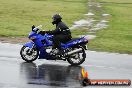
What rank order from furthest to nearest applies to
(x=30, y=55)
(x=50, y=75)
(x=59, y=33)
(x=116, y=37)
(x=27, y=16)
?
(x=27, y=16), (x=116, y=37), (x=30, y=55), (x=59, y=33), (x=50, y=75)

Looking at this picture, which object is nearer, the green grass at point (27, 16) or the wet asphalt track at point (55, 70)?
the wet asphalt track at point (55, 70)

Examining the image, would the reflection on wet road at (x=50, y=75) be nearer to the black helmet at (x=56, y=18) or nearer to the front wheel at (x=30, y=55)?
the front wheel at (x=30, y=55)

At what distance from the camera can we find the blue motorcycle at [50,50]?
17.9 metres

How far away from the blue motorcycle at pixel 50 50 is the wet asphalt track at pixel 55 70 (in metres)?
0.24

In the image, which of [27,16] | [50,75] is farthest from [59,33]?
[27,16]

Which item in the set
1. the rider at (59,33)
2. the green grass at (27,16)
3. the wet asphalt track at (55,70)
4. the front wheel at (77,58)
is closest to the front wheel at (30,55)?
the wet asphalt track at (55,70)

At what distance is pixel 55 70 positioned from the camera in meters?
16.7

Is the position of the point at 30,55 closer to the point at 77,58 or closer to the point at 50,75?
the point at 77,58

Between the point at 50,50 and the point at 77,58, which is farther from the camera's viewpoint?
the point at 50,50


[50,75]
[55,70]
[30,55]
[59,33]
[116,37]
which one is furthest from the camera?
[116,37]

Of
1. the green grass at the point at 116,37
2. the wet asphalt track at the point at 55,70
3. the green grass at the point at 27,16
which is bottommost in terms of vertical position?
the green grass at the point at 116,37

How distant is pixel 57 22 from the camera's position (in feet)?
59.1

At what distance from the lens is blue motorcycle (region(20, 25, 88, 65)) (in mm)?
17906

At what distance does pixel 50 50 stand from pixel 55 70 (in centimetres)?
172
